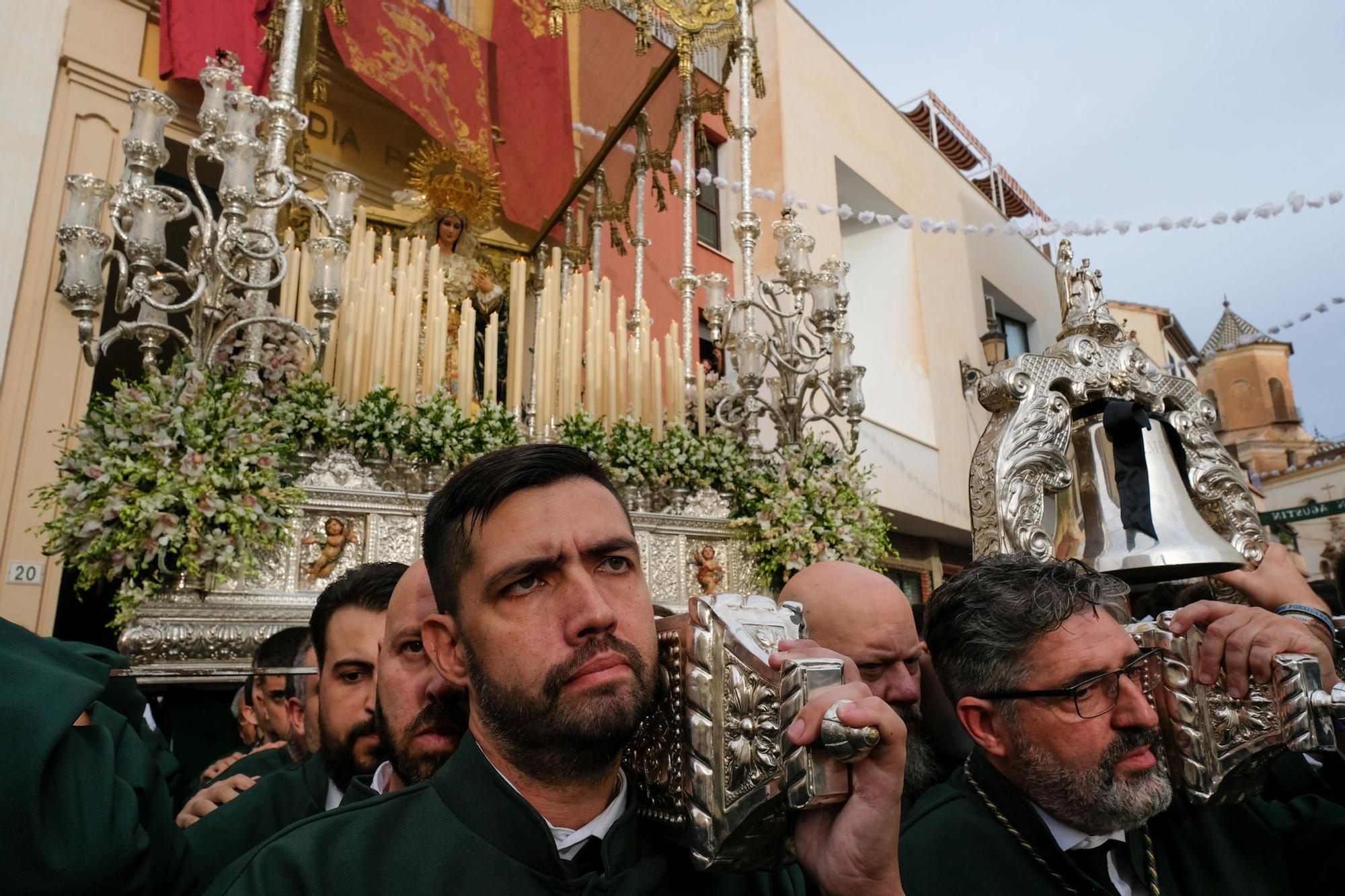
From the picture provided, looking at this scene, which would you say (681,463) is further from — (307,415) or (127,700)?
(127,700)

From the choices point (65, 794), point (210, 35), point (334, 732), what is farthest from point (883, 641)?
point (210, 35)

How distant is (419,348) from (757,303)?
2.22m

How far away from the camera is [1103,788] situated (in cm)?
167

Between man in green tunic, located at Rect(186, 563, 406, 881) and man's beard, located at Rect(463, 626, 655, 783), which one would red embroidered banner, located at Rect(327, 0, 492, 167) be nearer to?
man in green tunic, located at Rect(186, 563, 406, 881)

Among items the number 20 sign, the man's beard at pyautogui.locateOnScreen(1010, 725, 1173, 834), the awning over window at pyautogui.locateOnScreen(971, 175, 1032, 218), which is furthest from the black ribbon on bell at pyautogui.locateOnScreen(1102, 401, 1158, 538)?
the awning over window at pyautogui.locateOnScreen(971, 175, 1032, 218)

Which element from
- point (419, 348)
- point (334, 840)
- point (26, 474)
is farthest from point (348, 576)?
point (26, 474)

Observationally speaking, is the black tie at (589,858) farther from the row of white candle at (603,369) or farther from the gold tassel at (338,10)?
the gold tassel at (338,10)

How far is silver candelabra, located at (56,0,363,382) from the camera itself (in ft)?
12.9

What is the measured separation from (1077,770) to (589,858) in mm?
989

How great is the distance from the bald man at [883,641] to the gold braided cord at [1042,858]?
305 mm

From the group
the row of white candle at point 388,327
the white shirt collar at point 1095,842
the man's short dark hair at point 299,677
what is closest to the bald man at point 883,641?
the white shirt collar at point 1095,842

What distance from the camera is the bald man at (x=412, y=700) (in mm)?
1639

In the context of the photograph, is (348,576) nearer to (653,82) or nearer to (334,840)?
(334,840)

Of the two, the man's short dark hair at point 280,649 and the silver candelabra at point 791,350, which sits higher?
the silver candelabra at point 791,350
